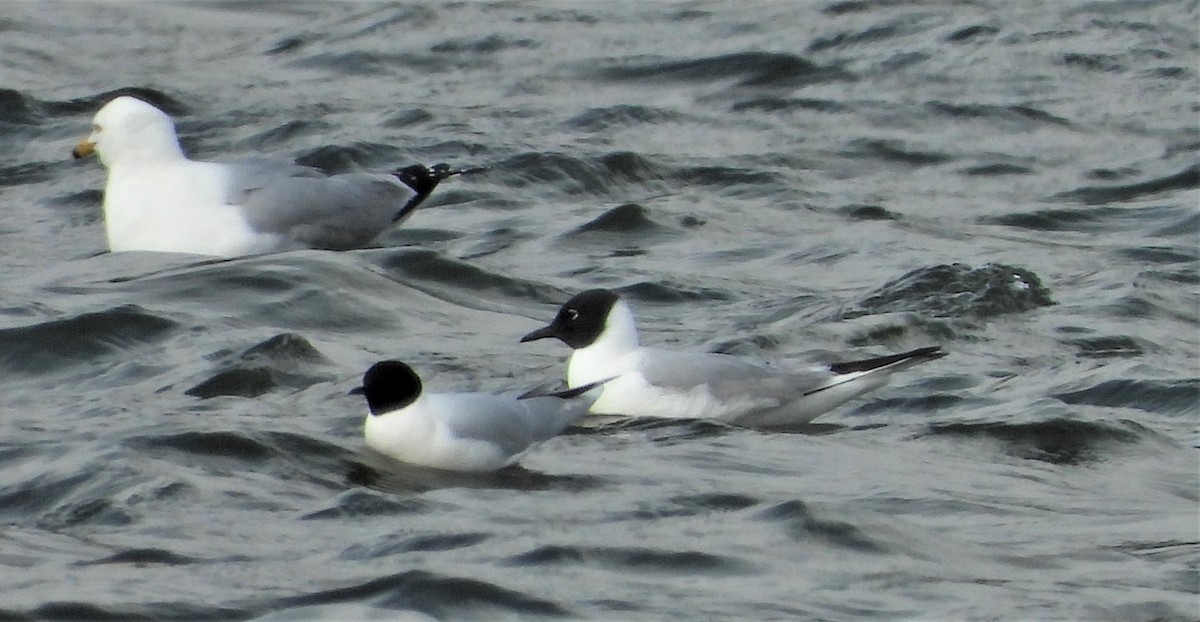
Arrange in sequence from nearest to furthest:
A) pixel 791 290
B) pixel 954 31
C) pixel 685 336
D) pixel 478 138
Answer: pixel 685 336, pixel 791 290, pixel 478 138, pixel 954 31

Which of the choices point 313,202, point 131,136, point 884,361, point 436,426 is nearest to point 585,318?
point 884,361

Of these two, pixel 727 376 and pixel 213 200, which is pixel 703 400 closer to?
pixel 727 376

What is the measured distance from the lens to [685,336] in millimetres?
10344

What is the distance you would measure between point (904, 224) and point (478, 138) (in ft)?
9.61

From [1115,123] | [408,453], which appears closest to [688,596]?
[408,453]

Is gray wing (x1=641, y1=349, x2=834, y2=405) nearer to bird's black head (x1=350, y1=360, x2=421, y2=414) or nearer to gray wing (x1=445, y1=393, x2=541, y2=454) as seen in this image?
gray wing (x1=445, y1=393, x2=541, y2=454)

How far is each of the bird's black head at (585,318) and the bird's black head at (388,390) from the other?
1.38m

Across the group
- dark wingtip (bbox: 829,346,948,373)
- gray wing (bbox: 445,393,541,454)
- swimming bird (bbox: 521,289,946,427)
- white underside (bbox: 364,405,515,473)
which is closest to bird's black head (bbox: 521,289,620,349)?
swimming bird (bbox: 521,289,946,427)

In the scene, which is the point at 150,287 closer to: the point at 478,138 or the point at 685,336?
the point at 685,336

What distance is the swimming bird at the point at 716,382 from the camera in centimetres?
877

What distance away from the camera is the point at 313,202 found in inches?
436

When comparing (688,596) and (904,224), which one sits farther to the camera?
(904,224)

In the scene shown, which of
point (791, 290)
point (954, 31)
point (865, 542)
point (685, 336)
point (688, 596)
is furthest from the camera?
point (954, 31)

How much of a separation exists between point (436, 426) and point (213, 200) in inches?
129
